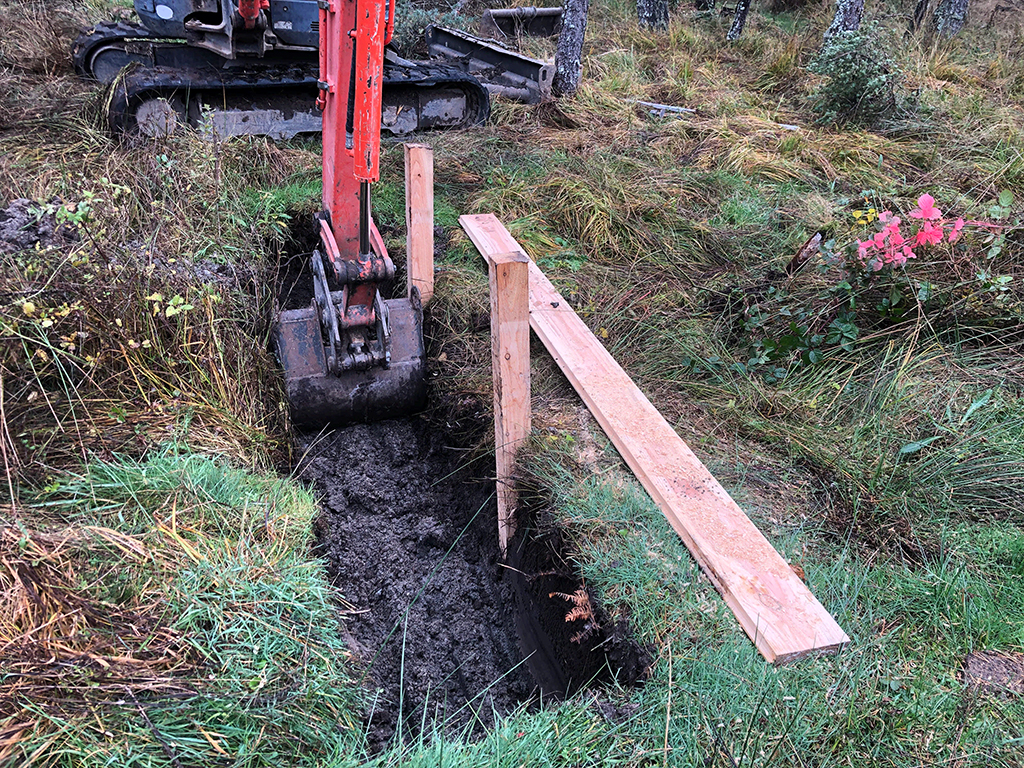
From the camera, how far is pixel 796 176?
5957 mm

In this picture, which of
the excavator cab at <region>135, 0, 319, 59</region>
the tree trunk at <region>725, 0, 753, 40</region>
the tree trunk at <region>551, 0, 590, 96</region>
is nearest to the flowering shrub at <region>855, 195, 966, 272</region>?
the tree trunk at <region>551, 0, 590, 96</region>

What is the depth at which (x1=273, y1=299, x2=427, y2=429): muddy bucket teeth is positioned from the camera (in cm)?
372

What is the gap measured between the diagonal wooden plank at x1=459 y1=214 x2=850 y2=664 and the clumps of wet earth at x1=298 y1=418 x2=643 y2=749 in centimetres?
42

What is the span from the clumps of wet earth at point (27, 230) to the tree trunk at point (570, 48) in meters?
5.35

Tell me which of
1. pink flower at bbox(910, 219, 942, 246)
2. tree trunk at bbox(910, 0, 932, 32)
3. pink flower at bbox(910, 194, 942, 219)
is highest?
tree trunk at bbox(910, 0, 932, 32)

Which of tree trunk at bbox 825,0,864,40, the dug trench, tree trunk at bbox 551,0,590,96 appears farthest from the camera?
tree trunk at bbox 825,0,864,40

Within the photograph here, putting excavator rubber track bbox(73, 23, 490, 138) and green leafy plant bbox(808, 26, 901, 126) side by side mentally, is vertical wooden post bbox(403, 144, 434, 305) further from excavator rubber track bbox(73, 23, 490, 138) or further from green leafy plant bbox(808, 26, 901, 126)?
green leafy plant bbox(808, 26, 901, 126)

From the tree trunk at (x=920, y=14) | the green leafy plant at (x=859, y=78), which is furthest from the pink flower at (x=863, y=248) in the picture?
the tree trunk at (x=920, y=14)

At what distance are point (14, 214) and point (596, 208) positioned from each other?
3.69m

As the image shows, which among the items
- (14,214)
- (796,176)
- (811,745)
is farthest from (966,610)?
(14,214)

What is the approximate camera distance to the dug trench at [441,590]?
254cm

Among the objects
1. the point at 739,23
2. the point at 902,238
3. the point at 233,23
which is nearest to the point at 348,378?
the point at 902,238

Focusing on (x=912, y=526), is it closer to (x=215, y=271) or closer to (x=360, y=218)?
(x=360, y=218)

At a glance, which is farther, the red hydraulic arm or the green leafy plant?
the green leafy plant
